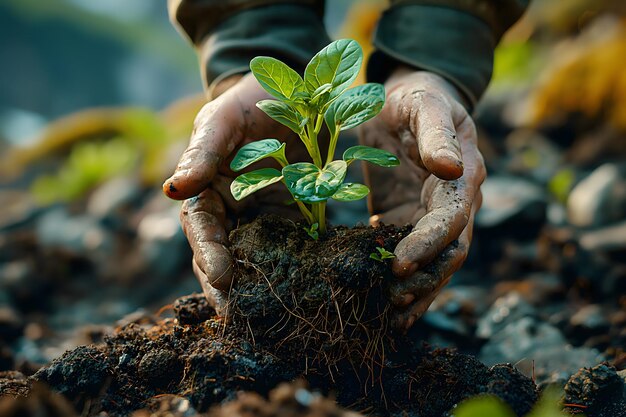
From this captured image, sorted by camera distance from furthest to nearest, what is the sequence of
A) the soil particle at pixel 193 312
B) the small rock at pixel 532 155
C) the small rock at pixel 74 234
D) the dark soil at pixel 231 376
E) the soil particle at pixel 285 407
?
the small rock at pixel 74 234 → the small rock at pixel 532 155 → the soil particle at pixel 193 312 → the dark soil at pixel 231 376 → the soil particle at pixel 285 407

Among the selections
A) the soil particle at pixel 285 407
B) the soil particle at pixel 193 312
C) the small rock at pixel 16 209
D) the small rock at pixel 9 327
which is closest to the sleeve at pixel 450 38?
the soil particle at pixel 193 312

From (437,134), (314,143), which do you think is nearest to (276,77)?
(314,143)

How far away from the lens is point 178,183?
73.2 inches

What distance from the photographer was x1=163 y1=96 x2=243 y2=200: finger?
1.87 m

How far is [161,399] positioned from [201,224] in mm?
614

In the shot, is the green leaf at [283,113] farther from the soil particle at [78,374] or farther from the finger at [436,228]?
the soil particle at [78,374]

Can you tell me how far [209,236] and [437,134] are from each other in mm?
880

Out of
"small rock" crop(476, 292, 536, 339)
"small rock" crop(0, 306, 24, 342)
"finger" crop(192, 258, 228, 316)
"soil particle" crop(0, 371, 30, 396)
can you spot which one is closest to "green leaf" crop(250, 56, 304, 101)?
"finger" crop(192, 258, 228, 316)

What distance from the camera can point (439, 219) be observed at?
1.88 metres

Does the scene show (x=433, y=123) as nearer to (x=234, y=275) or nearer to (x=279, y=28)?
(x=234, y=275)

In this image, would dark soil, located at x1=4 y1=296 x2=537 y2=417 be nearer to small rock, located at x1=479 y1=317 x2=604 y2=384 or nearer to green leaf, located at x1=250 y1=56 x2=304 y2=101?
small rock, located at x1=479 y1=317 x2=604 y2=384

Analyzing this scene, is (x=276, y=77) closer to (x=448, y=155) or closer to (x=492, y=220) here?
(x=448, y=155)

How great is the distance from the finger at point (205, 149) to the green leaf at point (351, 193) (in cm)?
46

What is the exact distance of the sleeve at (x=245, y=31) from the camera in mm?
2637
